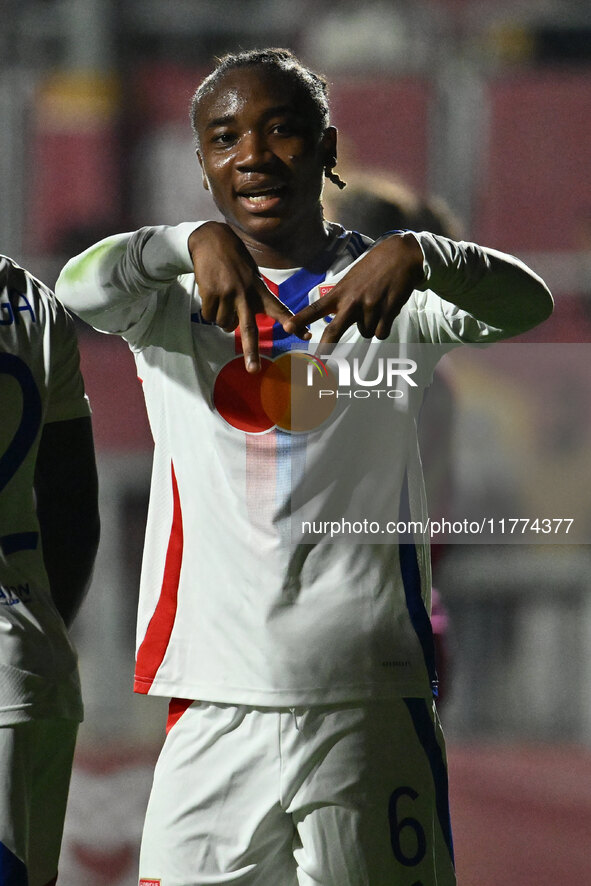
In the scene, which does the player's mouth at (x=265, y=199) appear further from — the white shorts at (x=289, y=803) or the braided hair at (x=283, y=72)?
the white shorts at (x=289, y=803)

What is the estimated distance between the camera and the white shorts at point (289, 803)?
1.28 meters

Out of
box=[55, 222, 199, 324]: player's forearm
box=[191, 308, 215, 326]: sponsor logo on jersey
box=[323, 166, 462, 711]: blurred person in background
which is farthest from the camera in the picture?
box=[323, 166, 462, 711]: blurred person in background

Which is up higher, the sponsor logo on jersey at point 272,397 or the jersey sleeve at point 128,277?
the jersey sleeve at point 128,277

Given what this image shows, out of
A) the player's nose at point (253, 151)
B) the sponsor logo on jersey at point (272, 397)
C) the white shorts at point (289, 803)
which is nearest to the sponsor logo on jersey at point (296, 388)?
the sponsor logo on jersey at point (272, 397)

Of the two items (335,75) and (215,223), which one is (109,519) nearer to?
(335,75)

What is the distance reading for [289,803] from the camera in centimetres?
129

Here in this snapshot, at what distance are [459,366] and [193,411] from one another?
1148mm

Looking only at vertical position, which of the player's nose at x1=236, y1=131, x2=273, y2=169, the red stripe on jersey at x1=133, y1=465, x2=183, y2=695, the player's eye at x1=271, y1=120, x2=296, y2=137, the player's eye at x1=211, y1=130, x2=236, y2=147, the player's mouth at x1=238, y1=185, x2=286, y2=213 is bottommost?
the red stripe on jersey at x1=133, y1=465, x2=183, y2=695

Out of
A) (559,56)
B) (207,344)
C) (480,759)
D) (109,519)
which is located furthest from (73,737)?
(559,56)

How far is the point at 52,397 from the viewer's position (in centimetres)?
140

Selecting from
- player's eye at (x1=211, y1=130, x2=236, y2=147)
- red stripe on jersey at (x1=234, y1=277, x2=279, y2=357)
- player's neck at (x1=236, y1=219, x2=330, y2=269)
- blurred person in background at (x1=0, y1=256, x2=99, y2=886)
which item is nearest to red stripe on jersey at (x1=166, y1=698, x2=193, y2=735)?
blurred person in background at (x1=0, y1=256, x2=99, y2=886)

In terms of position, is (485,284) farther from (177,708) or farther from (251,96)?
(177,708)

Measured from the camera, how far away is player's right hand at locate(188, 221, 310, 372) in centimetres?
115

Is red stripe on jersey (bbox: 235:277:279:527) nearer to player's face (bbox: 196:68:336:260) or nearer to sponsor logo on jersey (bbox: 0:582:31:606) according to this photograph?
player's face (bbox: 196:68:336:260)
